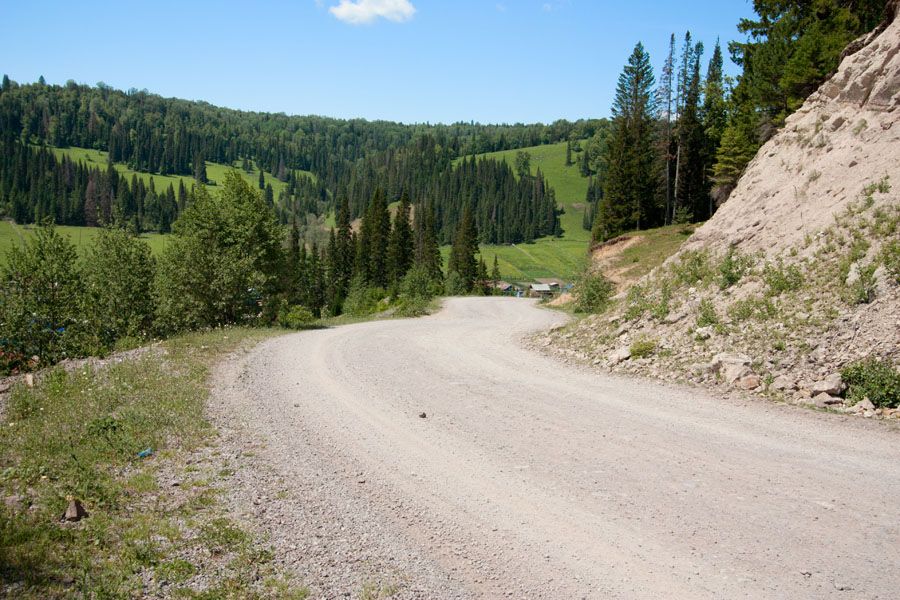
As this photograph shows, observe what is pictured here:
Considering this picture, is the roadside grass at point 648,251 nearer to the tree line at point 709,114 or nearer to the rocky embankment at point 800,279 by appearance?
the tree line at point 709,114

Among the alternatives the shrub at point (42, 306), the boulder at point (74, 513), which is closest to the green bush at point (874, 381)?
the boulder at point (74, 513)

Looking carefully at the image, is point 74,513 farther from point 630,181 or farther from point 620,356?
point 630,181

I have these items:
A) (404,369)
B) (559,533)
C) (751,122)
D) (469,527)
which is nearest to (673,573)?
(559,533)

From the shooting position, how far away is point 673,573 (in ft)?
15.2

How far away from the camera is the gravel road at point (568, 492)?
462 cm

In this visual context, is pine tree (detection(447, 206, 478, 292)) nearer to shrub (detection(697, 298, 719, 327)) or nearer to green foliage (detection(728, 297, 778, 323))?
shrub (detection(697, 298, 719, 327))

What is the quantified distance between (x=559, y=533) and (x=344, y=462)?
3.42m

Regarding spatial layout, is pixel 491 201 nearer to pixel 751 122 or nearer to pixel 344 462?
pixel 751 122

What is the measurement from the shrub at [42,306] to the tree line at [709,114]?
3447cm

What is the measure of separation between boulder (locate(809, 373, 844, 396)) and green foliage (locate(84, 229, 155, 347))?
960 inches

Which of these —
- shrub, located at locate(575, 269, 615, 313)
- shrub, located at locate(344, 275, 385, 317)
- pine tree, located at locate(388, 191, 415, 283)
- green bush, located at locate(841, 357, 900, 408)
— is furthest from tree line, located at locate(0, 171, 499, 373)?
pine tree, located at locate(388, 191, 415, 283)

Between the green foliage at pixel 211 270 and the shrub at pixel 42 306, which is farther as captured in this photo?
the green foliage at pixel 211 270

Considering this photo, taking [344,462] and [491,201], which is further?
[491,201]

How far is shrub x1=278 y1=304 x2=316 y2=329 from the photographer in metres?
27.5
